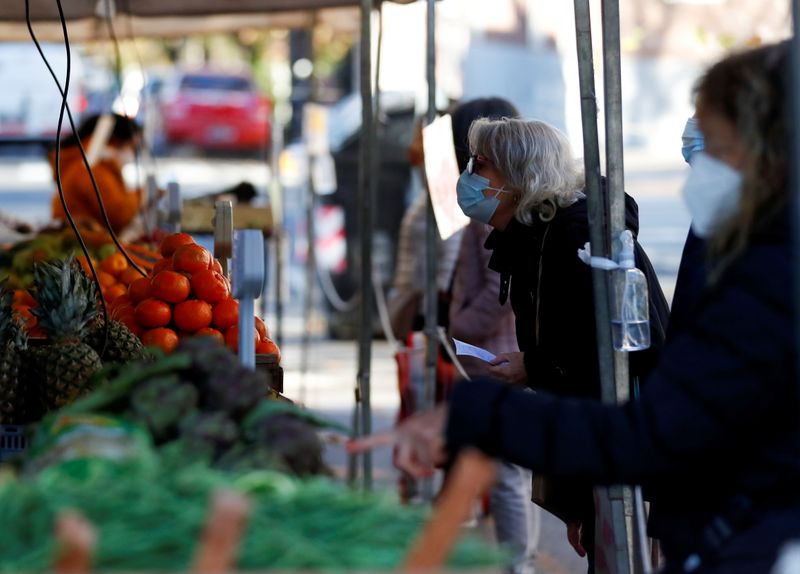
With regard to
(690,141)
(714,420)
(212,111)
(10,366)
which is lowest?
(714,420)

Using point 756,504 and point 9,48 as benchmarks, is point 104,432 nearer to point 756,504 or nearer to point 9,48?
point 756,504

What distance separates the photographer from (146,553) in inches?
70.5

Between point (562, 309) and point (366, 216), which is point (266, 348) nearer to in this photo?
point (562, 309)

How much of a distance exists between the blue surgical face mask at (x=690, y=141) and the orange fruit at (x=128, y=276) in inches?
95.3

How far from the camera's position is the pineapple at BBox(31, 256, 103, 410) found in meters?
3.20

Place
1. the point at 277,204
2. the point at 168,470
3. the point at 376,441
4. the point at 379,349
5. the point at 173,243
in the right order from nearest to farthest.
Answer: the point at 168,470 < the point at 376,441 < the point at 173,243 < the point at 277,204 < the point at 379,349

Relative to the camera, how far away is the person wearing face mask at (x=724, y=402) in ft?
6.94

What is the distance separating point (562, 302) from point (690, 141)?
0.61m

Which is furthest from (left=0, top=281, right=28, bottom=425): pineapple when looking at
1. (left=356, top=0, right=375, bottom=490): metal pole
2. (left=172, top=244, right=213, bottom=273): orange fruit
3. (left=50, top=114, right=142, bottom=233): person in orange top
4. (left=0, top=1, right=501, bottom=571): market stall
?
(left=50, top=114, right=142, bottom=233): person in orange top

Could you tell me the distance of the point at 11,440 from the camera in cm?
312

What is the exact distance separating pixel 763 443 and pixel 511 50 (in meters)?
10.5

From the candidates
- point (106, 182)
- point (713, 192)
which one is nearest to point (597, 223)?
point (713, 192)

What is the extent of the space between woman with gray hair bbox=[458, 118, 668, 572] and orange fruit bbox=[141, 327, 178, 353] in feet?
3.42

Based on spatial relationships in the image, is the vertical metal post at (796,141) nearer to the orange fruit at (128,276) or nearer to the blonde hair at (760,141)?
the blonde hair at (760,141)
